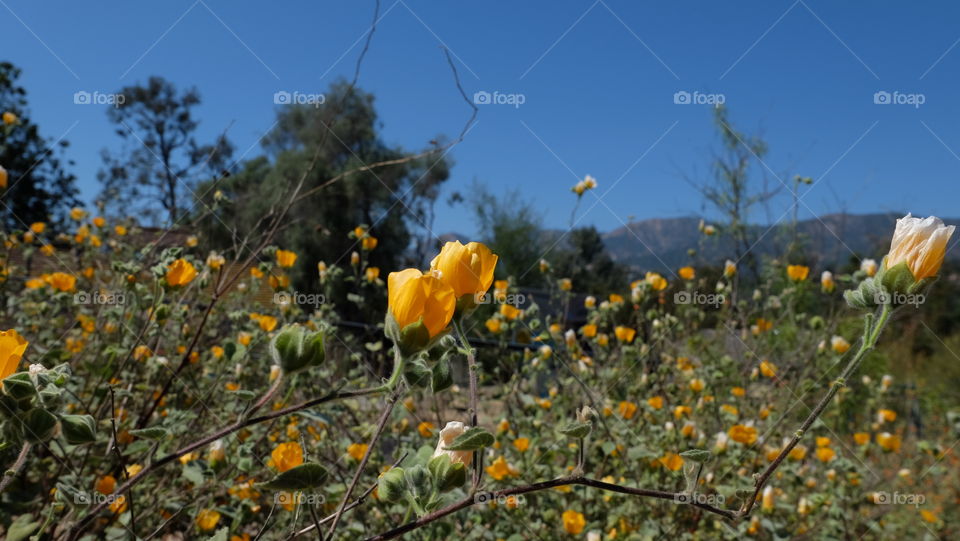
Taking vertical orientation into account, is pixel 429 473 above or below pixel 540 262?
below

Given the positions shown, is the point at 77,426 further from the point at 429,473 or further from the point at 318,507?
the point at 318,507

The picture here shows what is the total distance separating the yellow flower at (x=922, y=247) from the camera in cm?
64

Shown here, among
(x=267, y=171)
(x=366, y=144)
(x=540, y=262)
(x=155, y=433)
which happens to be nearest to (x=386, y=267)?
(x=366, y=144)

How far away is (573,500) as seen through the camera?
5.65 ft

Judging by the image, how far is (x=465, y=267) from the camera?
1.90 feet

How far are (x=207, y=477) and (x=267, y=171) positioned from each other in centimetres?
1680

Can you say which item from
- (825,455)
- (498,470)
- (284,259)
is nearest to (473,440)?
(498,470)

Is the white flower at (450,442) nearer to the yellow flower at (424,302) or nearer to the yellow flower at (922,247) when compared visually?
the yellow flower at (424,302)

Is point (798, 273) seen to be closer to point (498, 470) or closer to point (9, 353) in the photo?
point (498, 470)

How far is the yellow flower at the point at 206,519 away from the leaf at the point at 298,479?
821mm

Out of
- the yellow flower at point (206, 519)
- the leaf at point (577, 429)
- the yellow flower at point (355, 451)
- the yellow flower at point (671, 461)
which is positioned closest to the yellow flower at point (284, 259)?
the yellow flower at point (355, 451)

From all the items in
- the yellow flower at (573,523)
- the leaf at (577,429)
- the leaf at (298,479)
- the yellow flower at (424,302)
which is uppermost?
the yellow flower at (424,302)

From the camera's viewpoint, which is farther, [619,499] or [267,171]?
[267,171]

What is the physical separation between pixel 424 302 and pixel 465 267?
71mm
